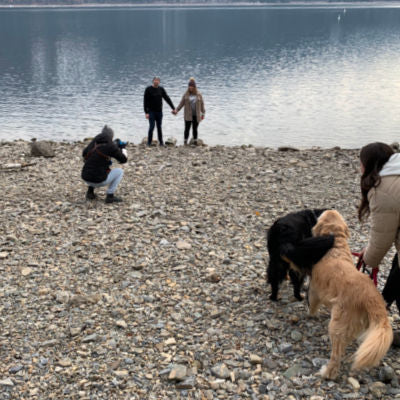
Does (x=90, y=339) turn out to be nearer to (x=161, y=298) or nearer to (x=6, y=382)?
(x=6, y=382)

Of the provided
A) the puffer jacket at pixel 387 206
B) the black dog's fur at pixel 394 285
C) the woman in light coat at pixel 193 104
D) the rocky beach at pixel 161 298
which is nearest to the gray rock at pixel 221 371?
the rocky beach at pixel 161 298

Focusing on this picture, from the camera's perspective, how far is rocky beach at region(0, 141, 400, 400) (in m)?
5.38

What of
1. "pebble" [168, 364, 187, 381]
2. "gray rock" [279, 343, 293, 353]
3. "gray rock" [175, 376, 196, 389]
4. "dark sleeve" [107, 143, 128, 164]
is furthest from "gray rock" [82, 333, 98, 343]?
"dark sleeve" [107, 143, 128, 164]

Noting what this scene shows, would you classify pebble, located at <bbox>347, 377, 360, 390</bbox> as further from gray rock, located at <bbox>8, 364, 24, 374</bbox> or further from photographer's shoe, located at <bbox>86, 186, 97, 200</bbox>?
photographer's shoe, located at <bbox>86, 186, 97, 200</bbox>

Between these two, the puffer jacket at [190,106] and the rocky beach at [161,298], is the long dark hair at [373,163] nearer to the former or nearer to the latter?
the rocky beach at [161,298]

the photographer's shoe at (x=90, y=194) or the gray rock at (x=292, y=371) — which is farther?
the photographer's shoe at (x=90, y=194)

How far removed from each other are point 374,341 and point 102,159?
7.58 metres

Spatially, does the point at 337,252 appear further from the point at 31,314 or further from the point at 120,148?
the point at 120,148

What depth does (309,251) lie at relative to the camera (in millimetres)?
5648

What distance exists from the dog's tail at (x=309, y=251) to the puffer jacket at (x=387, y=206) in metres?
0.69

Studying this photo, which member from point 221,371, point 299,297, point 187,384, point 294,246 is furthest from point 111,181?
point 187,384

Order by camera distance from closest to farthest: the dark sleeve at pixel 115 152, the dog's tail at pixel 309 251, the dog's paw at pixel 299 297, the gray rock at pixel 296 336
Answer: the dog's tail at pixel 309 251, the gray rock at pixel 296 336, the dog's paw at pixel 299 297, the dark sleeve at pixel 115 152

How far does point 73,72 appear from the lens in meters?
53.5

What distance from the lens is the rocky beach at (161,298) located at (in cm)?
538
